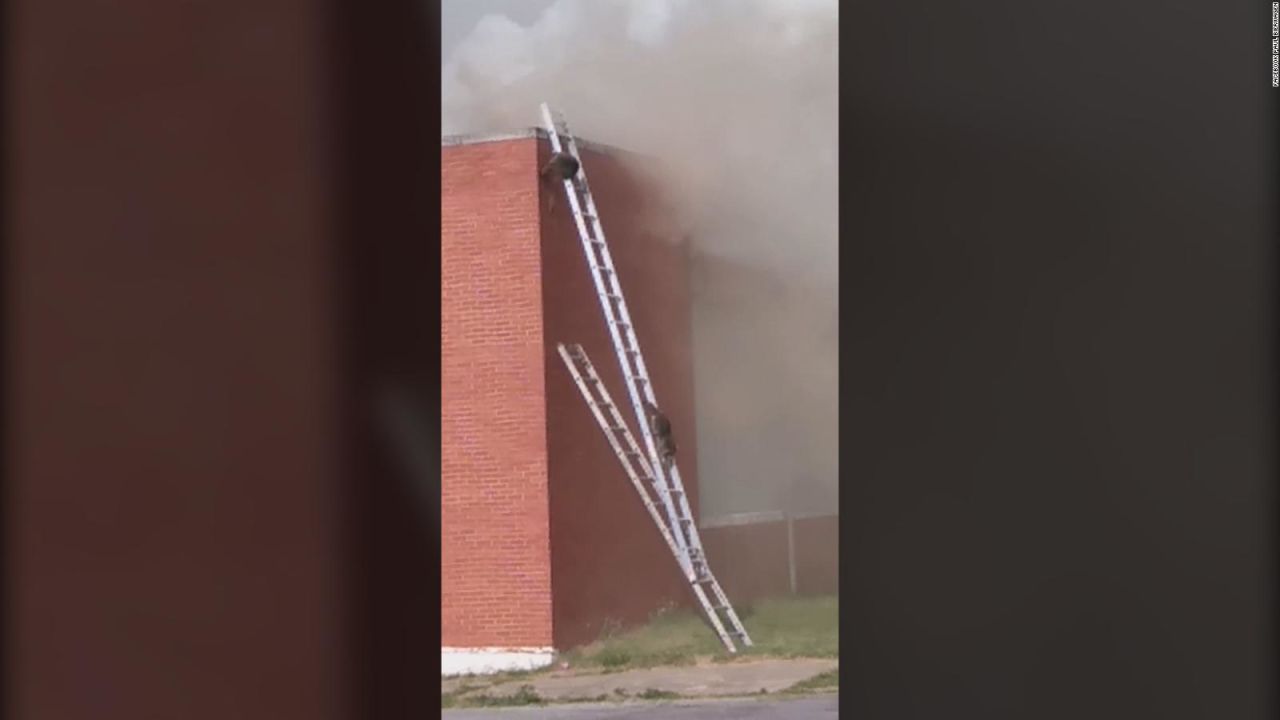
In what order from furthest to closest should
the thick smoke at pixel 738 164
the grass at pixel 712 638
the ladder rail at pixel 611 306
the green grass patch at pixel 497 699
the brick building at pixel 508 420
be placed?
the thick smoke at pixel 738 164 → the grass at pixel 712 638 → the ladder rail at pixel 611 306 → the brick building at pixel 508 420 → the green grass patch at pixel 497 699

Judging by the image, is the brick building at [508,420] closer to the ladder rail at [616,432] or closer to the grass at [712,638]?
the ladder rail at [616,432]

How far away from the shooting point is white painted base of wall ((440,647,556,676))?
5031 millimetres

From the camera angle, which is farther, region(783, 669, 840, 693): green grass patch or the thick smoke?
the thick smoke

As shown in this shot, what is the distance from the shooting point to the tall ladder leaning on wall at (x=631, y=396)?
514cm

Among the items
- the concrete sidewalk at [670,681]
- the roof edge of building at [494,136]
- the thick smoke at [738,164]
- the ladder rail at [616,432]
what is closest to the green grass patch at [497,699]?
the concrete sidewalk at [670,681]

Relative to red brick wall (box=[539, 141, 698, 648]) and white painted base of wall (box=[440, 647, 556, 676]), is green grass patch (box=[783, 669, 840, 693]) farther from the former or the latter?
white painted base of wall (box=[440, 647, 556, 676])

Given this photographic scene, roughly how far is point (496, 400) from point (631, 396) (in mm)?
536

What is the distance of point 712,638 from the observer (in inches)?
213

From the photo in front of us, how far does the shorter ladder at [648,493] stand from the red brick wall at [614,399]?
3 centimetres

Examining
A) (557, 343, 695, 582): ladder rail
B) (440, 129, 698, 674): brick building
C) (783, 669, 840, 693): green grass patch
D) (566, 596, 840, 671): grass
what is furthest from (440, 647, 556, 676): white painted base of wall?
(783, 669, 840, 693): green grass patch

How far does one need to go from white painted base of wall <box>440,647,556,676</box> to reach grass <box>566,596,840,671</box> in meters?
0.13

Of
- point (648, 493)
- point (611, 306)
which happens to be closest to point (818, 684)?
point (648, 493)
